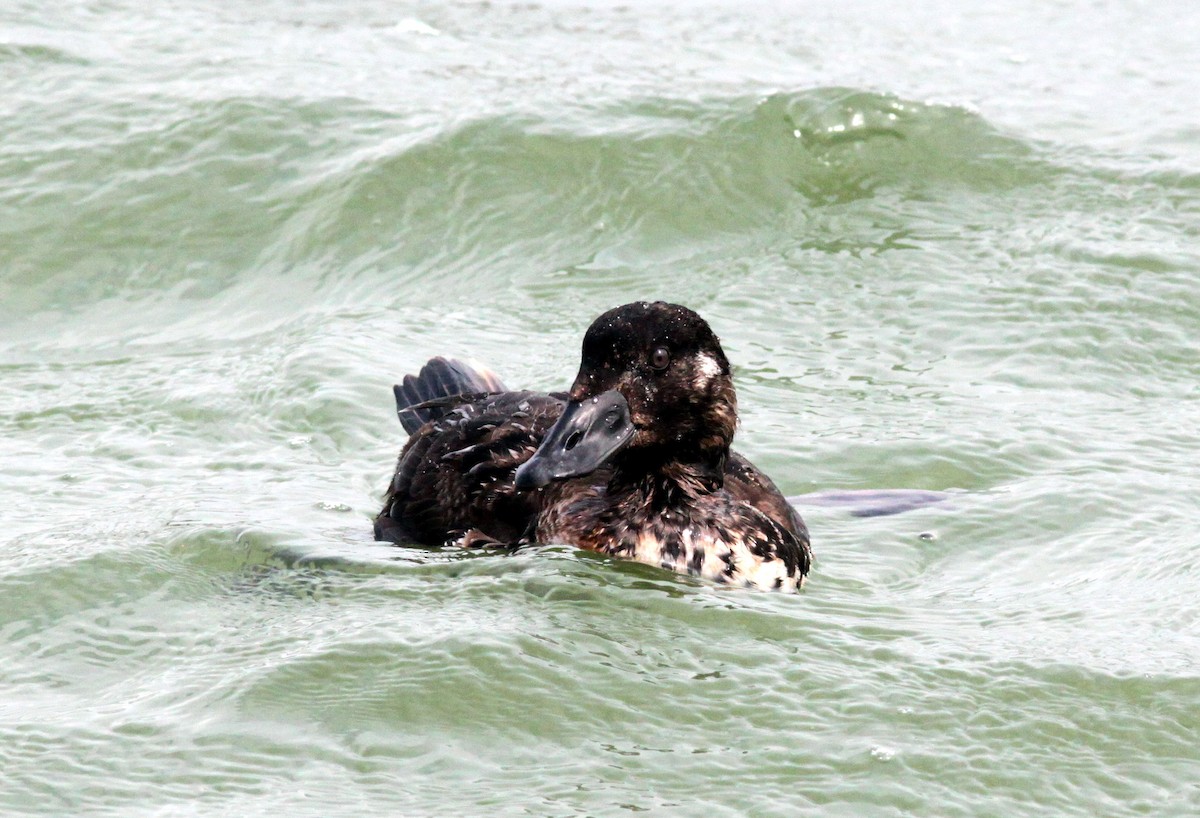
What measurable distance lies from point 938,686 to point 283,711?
75.4 inches

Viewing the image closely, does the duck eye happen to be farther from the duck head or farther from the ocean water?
the ocean water

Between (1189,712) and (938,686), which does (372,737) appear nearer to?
(938,686)

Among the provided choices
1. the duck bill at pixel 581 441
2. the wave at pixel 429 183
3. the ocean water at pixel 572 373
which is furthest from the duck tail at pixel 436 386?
the wave at pixel 429 183

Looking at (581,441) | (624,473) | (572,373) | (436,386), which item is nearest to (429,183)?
(572,373)

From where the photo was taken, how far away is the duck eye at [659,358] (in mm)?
6012

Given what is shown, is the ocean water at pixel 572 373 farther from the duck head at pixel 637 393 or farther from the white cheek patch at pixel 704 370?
the white cheek patch at pixel 704 370

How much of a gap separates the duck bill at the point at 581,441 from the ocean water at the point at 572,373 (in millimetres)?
407

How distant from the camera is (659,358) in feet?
19.7

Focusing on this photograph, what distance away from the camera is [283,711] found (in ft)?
16.8

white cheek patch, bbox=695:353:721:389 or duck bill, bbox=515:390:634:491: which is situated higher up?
white cheek patch, bbox=695:353:721:389

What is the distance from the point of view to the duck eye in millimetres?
6012

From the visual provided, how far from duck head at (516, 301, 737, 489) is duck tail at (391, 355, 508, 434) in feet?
4.27

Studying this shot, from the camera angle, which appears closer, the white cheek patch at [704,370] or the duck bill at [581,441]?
the duck bill at [581,441]

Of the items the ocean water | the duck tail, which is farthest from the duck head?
the duck tail
